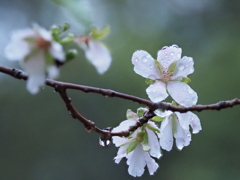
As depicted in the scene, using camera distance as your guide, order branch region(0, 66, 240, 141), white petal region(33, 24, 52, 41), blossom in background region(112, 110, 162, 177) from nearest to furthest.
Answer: white petal region(33, 24, 52, 41)
branch region(0, 66, 240, 141)
blossom in background region(112, 110, 162, 177)

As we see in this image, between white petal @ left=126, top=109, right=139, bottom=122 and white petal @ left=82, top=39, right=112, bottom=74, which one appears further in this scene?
white petal @ left=126, top=109, right=139, bottom=122

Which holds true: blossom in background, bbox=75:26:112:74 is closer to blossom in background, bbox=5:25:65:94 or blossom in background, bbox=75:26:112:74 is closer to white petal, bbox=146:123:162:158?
blossom in background, bbox=5:25:65:94

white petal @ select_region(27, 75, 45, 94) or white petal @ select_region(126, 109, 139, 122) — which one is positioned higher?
white petal @ select_region(126, 109, 139, 122)

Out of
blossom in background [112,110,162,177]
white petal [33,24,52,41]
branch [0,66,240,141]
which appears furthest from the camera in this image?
blossom in background [112,110,162,177]

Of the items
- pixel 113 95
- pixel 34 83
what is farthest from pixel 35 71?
pixel 113 95

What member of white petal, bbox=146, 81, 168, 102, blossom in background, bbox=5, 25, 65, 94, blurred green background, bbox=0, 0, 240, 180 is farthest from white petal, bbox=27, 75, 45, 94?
blurred green background, bbox=0, 0, 240, 180

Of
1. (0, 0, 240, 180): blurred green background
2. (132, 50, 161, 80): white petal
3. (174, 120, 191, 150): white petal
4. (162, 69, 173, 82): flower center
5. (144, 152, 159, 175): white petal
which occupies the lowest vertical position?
(144, 152, 159, 175): white petal
